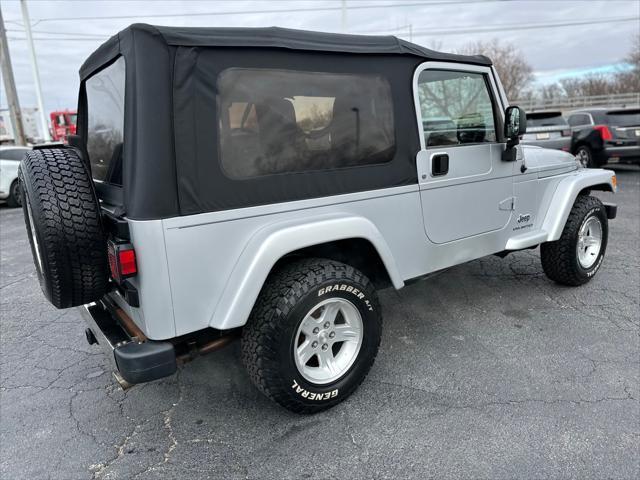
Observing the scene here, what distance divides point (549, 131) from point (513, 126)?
897 centimetres

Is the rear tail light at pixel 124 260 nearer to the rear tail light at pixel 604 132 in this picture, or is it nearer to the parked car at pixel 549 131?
the parked car at pixel 549 131

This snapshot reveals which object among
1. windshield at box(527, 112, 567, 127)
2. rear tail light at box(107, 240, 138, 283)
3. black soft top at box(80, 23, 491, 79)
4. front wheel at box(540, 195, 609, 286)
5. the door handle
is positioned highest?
black soft top at box(80, 23, 491, 79)

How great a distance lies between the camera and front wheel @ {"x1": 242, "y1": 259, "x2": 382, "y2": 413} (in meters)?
2.44

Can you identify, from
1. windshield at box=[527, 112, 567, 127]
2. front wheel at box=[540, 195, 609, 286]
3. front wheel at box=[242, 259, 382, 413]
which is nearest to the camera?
front wheel at box=[242, 259, 382, 413]

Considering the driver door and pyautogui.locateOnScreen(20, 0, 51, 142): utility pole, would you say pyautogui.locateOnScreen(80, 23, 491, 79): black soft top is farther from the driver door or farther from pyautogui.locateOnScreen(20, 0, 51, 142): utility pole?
pyautogui.locateOnScreen(20, 0, 51, 142): utility pole

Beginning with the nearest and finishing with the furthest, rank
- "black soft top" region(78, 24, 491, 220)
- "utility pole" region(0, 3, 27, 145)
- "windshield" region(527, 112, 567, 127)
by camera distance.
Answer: "black soft top" region(78, 24, 491, 220)
"windshield" region(527, 112, 567, 127)
"utility pole" region(0, 3, 27, 145)

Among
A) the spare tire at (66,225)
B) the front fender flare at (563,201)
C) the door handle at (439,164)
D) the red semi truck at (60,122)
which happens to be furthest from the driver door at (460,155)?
the red semi truck at (60,122)

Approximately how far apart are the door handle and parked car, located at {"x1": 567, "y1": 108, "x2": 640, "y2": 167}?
9.42 m

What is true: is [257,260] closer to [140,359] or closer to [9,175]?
[140,359]

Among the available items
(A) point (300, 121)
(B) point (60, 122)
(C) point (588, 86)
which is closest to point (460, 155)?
(A) point (300, 121)

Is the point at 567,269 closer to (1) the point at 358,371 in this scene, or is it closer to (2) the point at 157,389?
(1) the point at 358,371

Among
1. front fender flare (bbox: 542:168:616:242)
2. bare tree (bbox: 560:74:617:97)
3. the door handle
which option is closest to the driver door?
the door handle

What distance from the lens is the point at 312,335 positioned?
8.76ft

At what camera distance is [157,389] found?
3062 mm
